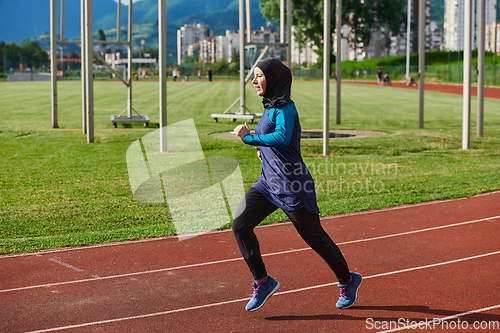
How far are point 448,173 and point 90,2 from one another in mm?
10810

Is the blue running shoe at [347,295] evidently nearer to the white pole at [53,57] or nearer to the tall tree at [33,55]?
the white pole at [53,57]

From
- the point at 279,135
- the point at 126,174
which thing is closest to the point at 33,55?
the point at 126,174

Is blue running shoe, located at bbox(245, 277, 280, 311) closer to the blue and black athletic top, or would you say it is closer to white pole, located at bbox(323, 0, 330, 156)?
the blue and black athletic top

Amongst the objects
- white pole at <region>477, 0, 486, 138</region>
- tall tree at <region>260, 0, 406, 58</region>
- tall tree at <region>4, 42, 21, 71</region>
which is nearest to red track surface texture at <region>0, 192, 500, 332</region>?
white pole at <region>477, 0, 486, 138</region>

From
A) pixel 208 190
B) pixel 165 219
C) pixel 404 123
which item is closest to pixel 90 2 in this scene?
pixel 208 190

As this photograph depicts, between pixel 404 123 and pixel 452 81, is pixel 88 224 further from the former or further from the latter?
pixel 452 81

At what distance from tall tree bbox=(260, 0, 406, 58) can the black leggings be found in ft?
238

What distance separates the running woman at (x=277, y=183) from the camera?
4738 mm

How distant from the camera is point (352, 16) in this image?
83.4 m

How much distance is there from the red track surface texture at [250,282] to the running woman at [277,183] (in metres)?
0.37

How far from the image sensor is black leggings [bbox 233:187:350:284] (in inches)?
193

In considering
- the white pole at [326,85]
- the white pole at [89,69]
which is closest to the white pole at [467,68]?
the white pole at [326,85]

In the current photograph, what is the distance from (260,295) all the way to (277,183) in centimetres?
100

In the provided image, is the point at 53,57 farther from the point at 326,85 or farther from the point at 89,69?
the point at 326,85
